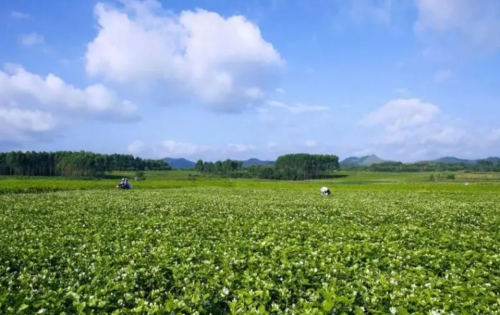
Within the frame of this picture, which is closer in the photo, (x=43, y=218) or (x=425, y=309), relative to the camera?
(x=425, y=309)

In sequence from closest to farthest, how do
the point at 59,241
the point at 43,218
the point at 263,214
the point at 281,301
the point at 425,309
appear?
the point at 425,309, the point at 281,301, the point at 59,241, the point at 43,218, the point at 263,214

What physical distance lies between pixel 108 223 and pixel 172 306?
41.7ft

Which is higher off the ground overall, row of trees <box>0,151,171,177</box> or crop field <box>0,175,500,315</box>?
row of trees <box>0,151,171,177</box>

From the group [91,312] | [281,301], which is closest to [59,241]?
[91,312]

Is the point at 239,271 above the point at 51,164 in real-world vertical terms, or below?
below

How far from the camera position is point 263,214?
23.0m

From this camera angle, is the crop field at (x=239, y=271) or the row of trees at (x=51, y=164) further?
the row of trees at (x=51, y=164)

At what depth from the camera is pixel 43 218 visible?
783 inches

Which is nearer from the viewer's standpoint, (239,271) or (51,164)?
(239,271)

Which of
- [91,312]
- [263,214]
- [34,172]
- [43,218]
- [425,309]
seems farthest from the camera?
[34,172]

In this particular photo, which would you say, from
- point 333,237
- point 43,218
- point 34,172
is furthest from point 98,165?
point 333,237

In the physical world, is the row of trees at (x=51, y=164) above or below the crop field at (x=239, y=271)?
above

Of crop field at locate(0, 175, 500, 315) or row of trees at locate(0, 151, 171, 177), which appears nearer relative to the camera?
crop field at locate(0, 175, 500, 315)

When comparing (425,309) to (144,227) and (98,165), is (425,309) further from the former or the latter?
A: (98,165)
